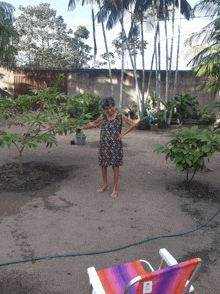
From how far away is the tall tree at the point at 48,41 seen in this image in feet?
83.4

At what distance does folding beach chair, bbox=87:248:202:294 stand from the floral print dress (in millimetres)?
2378

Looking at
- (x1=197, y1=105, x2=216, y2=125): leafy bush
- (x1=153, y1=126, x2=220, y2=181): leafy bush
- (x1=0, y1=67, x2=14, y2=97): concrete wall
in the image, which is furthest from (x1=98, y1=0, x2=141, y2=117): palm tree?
(x1=153, y1=126, x2=220, y2=181): leafy bush

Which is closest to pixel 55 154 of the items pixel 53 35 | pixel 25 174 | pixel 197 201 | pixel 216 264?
pixel 25 174

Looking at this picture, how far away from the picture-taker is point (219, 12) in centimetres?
1040

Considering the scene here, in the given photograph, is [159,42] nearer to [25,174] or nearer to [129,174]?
[129,174]

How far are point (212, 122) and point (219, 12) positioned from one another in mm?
4996

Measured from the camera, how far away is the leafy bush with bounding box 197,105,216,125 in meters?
13.1

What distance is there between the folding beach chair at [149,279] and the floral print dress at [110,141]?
2.38 metres

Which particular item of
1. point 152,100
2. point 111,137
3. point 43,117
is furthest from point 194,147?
point 152,100

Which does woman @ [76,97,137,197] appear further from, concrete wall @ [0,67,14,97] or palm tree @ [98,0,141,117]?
concrete wall @ [0,67,14,97]

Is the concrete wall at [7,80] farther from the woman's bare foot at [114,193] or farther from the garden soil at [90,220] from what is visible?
the woman's bare foot at [114,193]

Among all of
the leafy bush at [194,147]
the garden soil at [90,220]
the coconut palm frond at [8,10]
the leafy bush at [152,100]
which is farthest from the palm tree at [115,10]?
the leafy bush at [194,147]

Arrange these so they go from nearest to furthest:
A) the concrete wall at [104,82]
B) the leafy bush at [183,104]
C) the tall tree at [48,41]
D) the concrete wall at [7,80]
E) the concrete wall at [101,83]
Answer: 1. the leafy bush at [183,104]
2. the concrete wall at [101,83]
3. the concrete wall at [104,82]
4. the concrete wall at [7,80]
5. the tall tree at [48,41]

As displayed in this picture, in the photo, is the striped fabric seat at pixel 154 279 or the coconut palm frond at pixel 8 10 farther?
the coconut palm frond at pixel 8 10
